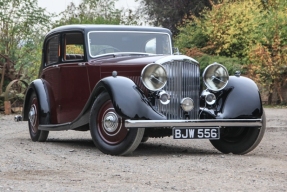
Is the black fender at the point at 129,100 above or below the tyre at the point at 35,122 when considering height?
above

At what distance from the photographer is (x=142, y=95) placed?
8867 mm

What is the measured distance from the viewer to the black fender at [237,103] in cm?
920

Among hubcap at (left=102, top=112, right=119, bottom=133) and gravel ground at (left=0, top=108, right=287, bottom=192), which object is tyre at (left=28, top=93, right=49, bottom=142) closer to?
gravel ground at (left=0, top=108, right=287, bottom=192)

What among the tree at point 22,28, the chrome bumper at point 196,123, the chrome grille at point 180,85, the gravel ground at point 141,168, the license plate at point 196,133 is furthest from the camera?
the tree at point 22,28

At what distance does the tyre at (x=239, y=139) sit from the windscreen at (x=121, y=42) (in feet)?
5.73

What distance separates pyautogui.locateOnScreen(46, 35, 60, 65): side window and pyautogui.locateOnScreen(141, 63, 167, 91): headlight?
2566 mm

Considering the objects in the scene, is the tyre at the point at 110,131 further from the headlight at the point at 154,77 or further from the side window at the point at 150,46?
the side window at the point at 150,46

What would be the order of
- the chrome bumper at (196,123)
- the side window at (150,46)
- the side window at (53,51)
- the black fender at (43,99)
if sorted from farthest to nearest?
the side window at (53,51)
the black fender at (43,99)
the side window at (150,46)
the chrome bumper at (196,123)

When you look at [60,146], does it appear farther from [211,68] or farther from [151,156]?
[211,68]

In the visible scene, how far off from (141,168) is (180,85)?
1923 mm

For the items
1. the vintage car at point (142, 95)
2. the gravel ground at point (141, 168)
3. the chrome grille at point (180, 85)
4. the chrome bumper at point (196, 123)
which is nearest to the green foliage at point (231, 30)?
the gravel ground at point (141, 168)

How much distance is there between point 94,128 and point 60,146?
1518 mm

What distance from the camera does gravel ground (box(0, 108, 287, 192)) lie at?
20.7ft

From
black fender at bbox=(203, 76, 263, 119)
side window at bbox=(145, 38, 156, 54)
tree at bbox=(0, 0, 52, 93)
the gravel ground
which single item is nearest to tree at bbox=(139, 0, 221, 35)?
tree at bbox=(0, 0, 52, 93)
